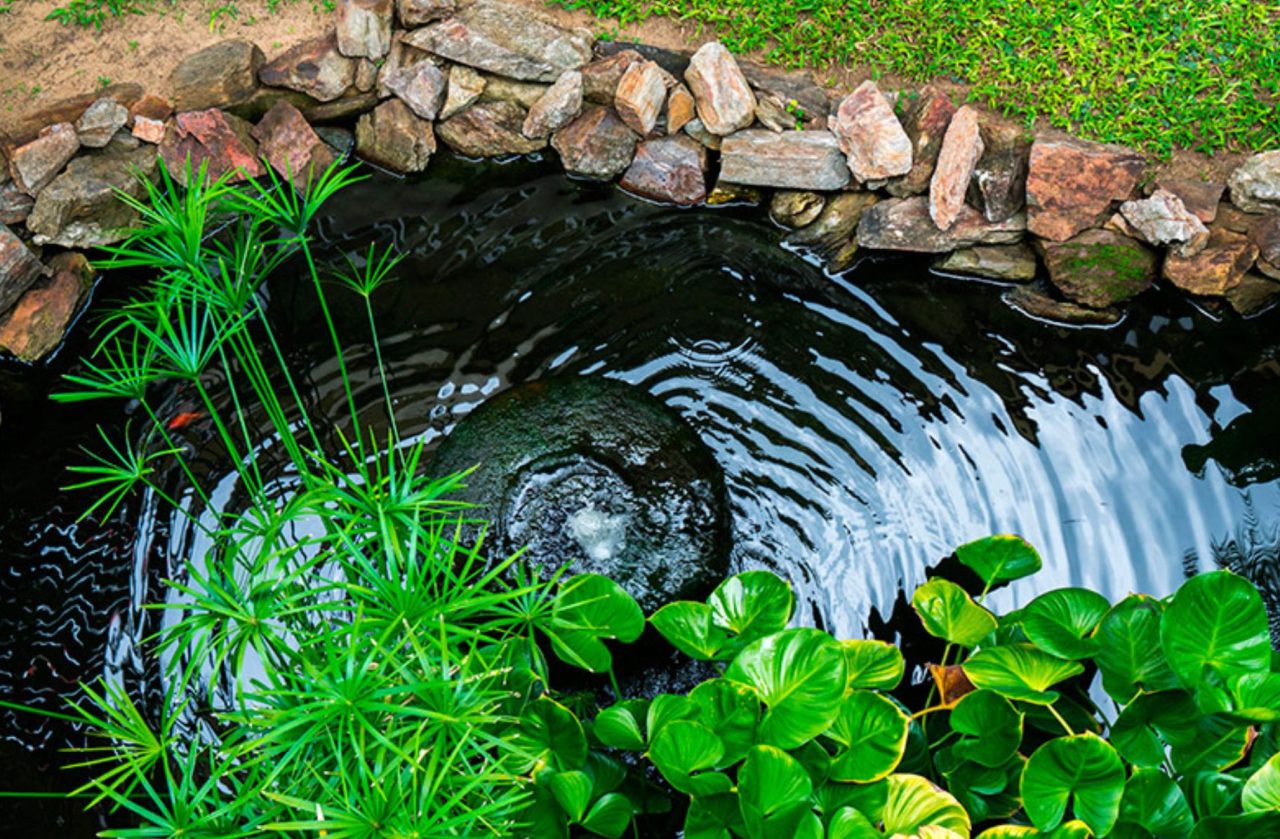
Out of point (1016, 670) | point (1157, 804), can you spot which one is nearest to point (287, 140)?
point (1016, 670)

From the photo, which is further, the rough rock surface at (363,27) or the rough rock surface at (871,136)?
the rough rock surface at (363,27)

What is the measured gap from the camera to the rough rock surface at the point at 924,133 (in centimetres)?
479

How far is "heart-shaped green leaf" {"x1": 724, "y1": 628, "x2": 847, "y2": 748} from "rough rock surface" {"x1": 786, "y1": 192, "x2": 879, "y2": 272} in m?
2.32

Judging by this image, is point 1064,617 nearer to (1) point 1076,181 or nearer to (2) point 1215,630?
(2) point 1215,630

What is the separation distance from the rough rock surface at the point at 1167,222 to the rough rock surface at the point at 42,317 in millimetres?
4243

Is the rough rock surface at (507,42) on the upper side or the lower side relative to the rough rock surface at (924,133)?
upper

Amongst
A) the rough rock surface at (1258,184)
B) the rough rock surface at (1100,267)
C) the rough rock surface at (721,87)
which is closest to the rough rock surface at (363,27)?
the rough rock surface at (721,87)

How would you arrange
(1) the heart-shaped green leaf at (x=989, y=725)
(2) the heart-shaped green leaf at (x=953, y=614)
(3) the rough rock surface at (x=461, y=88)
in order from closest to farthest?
(1) the heart-shaped green leaf at (x=989, y=725)
(2) the heart-shaped green leaf at (x=953, y=614)
(3) the rough rock surface at (x=461, y=88)

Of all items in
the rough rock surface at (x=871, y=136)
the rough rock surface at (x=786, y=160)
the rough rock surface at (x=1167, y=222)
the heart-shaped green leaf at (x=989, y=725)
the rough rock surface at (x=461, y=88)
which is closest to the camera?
the heart-shaped green leaf at (x=989, y=725)

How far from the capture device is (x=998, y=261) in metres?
4.85

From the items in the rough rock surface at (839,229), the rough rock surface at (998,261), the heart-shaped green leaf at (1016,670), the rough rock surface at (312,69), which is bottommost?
the heart-shaped green leaf at (1016,670)

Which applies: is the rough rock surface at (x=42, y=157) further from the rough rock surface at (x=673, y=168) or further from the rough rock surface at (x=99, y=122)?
the rough rock surface at (x=673, y=168)

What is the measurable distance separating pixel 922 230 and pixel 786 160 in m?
0.62

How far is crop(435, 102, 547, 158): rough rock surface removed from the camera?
527 centimetres
